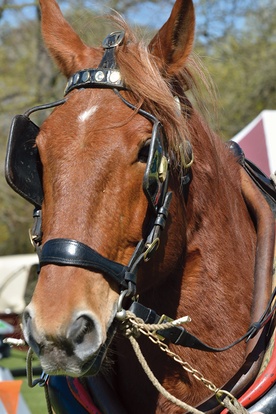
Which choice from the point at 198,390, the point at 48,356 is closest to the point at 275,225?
the point at 198,390

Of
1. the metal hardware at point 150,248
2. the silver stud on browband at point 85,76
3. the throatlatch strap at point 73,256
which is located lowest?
the throatlatch strap at point 73,256

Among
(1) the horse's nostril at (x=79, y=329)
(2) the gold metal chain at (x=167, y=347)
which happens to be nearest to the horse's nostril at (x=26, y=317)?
(1) the horse's nostril at (x=79, y=329)

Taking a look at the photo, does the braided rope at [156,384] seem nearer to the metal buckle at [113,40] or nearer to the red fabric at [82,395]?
the red fabric at [82,395]

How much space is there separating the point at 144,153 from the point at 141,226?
26 cm

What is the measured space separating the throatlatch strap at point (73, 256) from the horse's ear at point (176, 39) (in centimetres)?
84

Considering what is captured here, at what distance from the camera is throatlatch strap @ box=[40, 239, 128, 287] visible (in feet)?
7.90

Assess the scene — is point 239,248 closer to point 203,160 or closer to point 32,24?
point 203,160

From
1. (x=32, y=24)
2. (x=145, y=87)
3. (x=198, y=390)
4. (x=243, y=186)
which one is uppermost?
(x=32, y=24)

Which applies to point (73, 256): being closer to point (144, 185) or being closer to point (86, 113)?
point (144, 185)

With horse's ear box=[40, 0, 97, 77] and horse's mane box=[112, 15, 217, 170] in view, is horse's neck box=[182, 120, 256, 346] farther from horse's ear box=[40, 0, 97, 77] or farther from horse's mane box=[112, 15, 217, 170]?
horse's ear box=[40, 0, 97, 77]

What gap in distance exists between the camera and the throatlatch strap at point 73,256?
7.90ft

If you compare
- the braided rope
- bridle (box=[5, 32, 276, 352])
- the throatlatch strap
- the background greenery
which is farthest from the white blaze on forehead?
the background greenery

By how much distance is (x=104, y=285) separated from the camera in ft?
8.13

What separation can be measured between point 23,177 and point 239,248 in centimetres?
97
